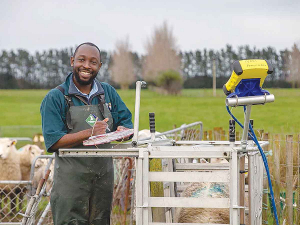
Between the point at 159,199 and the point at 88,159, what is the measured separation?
85 centimetres

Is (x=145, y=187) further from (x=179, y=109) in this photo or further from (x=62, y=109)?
(x=179, y=109)

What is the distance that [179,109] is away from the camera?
43.9m

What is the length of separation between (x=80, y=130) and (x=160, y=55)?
48.2 meters

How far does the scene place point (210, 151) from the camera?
119 inches

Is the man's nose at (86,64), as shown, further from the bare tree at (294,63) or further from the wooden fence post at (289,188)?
the bare tree at (294,63)

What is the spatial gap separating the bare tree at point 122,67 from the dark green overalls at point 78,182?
145 ft

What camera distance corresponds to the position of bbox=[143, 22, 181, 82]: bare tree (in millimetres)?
49531

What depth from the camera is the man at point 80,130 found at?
3.61 metres

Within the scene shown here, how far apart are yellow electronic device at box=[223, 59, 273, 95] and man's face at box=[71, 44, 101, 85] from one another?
1282mm

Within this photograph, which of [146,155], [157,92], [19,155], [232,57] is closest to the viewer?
[146,155]

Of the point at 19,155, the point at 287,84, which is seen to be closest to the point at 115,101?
the point at 19,155

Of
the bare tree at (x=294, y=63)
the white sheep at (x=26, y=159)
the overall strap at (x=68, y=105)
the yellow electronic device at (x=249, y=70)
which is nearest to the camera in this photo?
the yellow electronic device at (x=249, y=70)

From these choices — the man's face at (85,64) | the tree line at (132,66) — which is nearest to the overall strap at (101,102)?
the man's face at (85,64)

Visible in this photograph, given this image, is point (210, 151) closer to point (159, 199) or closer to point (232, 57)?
point (159, 199)
